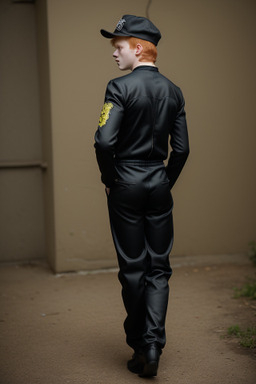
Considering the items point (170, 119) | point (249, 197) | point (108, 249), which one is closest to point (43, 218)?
point (108, 249)

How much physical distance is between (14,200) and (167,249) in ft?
11.0

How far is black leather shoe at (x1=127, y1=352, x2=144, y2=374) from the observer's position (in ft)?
12.3

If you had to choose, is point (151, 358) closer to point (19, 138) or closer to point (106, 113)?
point (106, 113)

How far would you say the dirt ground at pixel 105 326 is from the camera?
12.6 feet

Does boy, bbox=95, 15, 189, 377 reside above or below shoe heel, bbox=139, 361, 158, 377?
above

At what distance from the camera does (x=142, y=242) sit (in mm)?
3721

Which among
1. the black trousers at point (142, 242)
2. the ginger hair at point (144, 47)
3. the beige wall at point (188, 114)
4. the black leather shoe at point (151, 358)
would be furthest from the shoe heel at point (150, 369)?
the beige wall at point (188, 114)

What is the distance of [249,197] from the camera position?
680 cm

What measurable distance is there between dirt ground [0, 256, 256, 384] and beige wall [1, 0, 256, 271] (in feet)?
1.20

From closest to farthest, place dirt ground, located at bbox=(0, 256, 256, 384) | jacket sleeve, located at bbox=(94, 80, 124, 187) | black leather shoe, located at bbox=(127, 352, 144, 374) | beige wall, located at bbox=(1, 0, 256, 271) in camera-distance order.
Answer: jacket sleeve, located at bbox=(94, 80, 124, 187)
black leather shoe, located at bbox=(127, 352, 144, 374)
dirt ground, located at bbox=(0, 256, 256, 384)
beige wall, located at bbox=(1, 0, 256, 271)

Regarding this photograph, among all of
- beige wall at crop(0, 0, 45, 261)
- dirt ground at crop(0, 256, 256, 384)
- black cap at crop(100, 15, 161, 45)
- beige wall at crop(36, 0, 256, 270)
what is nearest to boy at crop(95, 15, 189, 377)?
black cap at crop(100, 15, 161, 45)

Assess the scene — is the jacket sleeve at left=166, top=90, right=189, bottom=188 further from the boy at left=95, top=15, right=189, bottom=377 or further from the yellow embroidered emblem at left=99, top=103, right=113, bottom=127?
the yellow embroidered emblem at left=99, top=103, right=113, bottom=127

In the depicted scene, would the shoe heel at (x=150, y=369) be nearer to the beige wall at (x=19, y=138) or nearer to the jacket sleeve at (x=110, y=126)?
the jacket sleeve at (x=110, y=126)

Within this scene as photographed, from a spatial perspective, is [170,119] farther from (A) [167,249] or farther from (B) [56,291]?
(B) [56,291]
